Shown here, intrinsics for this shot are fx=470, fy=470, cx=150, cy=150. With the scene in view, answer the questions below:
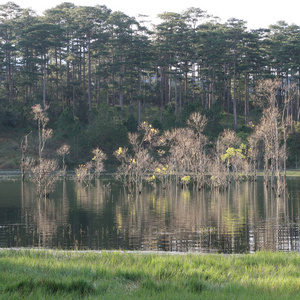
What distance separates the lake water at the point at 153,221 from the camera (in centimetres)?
1912

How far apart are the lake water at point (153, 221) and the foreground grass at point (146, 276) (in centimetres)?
684

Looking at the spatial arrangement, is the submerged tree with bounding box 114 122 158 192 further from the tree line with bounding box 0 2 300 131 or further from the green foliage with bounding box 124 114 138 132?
the tree line with bounding box 0 2 300 131

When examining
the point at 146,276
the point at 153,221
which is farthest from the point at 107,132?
the point at 146,276

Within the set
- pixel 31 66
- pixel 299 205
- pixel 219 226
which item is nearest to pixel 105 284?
pixel 219 226

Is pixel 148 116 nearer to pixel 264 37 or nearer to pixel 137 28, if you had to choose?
pixel 137 28

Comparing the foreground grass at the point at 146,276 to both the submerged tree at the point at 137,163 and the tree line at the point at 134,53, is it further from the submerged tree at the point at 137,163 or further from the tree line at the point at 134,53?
the tree line at the point at 134,53

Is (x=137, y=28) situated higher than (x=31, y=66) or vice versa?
(x=137, y=28)

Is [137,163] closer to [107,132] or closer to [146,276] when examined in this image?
[107,132]

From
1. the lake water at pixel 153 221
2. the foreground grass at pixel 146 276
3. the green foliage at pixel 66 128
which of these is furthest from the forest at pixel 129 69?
the foreground grass at pixel 146 276

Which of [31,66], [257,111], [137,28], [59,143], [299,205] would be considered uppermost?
[137,28]

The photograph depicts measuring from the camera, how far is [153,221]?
2561 cm

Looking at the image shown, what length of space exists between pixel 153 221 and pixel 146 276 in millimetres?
16748

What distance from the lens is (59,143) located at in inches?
3022

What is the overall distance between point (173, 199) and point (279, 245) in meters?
19.0
